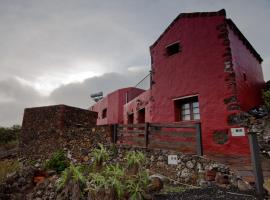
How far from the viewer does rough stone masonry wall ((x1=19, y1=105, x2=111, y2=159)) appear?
827 centimetres

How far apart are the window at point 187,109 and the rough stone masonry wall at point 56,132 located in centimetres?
281

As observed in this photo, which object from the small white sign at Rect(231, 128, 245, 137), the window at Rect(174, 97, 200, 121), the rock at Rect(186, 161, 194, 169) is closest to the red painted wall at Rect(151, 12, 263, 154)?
the small white sign at Rect(231, 128, 245, 137)

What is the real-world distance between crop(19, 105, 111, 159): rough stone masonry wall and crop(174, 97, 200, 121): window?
2.81 m

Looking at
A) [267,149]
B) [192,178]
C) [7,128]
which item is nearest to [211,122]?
[267,149]

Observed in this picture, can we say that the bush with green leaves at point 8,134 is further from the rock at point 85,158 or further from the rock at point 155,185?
the rock at point 155,185

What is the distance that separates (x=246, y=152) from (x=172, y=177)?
2371 mm

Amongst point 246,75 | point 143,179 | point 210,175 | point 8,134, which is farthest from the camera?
point 8,134

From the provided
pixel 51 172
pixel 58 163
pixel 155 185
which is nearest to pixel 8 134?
pixel 58 163

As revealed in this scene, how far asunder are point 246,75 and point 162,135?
418 centimetres

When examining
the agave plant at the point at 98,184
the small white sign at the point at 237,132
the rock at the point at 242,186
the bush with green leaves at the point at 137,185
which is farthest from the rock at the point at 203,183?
the agave plant at the point at 98,184

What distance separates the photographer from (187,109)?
27.9ft

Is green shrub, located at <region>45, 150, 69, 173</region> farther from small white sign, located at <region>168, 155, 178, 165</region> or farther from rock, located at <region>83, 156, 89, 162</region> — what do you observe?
small white sign, located at <region>168, 155, 178, 165</region>

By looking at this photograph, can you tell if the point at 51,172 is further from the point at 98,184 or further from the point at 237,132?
the point at 237,132

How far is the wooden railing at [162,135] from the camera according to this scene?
6.50 meters
